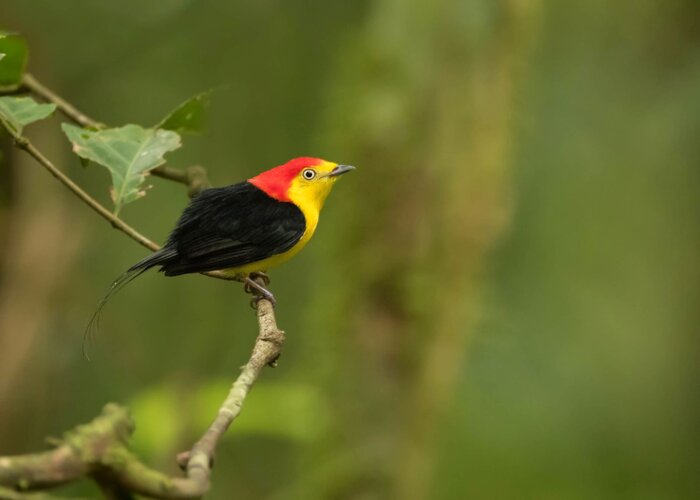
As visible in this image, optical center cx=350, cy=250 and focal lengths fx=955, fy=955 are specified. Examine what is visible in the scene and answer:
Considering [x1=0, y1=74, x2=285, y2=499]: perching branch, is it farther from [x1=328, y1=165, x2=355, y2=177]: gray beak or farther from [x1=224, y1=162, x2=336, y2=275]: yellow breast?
[x1=328, y1=165, x2=355, y2=177]: gray beak

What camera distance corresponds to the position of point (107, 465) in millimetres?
1223

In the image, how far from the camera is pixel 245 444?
23.0ft

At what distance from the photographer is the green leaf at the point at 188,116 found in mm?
2553

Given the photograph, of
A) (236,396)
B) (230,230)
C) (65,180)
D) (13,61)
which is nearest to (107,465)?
(236,396)

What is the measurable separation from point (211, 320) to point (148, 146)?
2.74m

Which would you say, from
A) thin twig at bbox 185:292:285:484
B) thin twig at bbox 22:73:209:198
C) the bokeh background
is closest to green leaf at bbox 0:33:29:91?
thin twig at bbox 22:73:209:198

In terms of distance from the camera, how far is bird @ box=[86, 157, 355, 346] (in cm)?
239

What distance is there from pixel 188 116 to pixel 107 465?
151 cm

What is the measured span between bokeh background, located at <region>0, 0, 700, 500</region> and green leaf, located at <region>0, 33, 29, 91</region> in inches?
51.2

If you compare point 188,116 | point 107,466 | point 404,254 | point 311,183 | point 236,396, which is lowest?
point 107,466

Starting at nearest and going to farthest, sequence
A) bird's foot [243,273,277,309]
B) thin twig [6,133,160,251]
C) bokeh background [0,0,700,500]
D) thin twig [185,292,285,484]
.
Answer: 1. thin twig [185,292,285,484]
2. thin twig [6,133,160,251]
3. bird's foot [243,273,277,309]
4. bokeh background [0,0,700,500]

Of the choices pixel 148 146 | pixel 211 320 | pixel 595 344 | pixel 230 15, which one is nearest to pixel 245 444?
pixel 211 320

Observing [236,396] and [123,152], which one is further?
[123,152]

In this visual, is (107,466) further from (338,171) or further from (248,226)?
(338,171)
